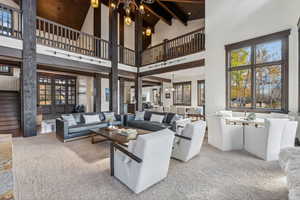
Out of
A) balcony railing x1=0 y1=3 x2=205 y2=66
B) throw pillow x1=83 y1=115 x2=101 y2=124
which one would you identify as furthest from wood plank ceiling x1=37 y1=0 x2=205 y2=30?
throw pillow x1=83 y1=115 x2=101 y2=124

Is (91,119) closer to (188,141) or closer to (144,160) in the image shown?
(188,141)

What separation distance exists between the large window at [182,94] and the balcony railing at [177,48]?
11.5 ft

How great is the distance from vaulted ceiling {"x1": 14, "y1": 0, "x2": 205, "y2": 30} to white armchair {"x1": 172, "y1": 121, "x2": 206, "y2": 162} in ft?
23.8

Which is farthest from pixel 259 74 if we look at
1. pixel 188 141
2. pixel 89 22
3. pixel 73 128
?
pixel 89 22

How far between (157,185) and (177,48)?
5883 millimetres

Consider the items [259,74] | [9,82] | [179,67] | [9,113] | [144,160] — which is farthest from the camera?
[9,82]

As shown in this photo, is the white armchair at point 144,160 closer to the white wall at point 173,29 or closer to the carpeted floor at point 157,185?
the carpeted floor at point 157,185

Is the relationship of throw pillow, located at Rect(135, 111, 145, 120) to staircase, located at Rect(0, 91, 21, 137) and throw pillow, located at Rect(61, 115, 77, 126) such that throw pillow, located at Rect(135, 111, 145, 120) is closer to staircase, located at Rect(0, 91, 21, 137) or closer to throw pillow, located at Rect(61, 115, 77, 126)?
throw pillow, located at Rect(61, 115, 77, 126)

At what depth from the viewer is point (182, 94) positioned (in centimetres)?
1030

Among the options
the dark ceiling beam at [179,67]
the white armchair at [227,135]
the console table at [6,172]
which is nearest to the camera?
the console table at [6,172]

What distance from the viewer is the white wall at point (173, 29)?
9.16 metres

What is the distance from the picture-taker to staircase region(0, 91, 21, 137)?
5.38 meters

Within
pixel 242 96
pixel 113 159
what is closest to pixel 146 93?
pixel 242 96

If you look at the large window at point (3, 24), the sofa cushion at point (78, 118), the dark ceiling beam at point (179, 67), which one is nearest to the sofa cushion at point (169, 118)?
the dark ceiling beam at point (179, 67)
